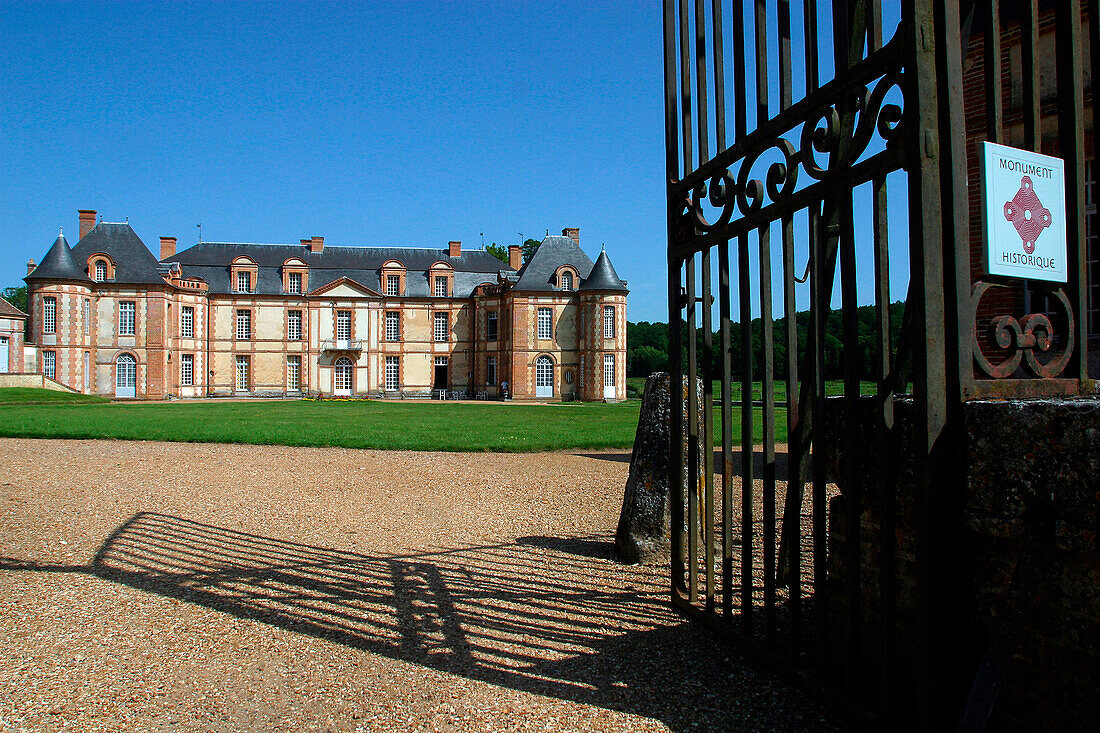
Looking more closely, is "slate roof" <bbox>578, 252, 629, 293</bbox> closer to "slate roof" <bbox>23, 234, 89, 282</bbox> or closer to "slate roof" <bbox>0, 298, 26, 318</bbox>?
"slate roof" <bbox>23, 234, 89, 282</bbox>

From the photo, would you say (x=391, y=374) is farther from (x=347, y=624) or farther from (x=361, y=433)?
(x=347, y=624)

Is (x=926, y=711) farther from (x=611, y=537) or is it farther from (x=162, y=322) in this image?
(x=162, y=322)

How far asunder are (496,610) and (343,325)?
39.1 metres

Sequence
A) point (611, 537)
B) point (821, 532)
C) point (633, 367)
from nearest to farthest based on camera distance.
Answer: point (821, 532)
point (611, 537)
point (633, 367)

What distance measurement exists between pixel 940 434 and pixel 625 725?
1430 millimetres

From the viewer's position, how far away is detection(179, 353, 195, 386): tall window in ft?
127

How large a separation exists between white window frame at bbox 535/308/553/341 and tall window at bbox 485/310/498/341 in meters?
3.44

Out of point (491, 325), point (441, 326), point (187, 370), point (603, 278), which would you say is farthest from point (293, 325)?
point (603, 278)

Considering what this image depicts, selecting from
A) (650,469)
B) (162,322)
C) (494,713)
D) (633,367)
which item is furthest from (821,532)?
(633,367)

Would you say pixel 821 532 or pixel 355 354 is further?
pixel 355 354

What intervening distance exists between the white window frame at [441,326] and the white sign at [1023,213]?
4035 cm

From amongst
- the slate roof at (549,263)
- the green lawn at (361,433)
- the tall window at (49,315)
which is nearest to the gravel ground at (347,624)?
the green lawn at (361,433)

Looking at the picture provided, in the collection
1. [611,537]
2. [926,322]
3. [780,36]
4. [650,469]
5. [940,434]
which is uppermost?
[780,36]

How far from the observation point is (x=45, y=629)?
11.5ft
